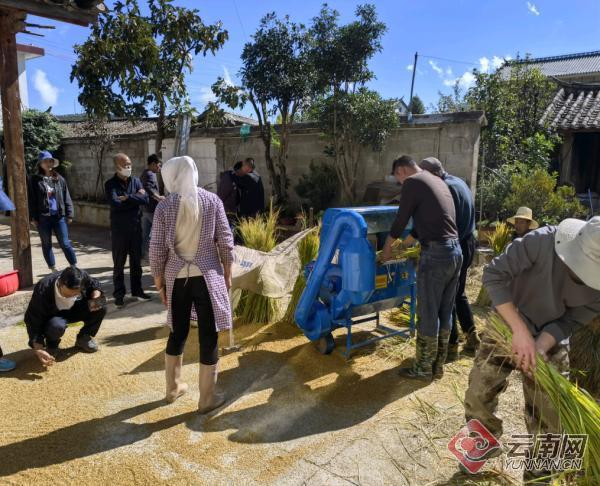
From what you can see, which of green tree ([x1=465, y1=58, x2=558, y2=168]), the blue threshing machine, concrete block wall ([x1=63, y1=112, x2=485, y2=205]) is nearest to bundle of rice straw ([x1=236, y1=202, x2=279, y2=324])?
the blue threshing machine

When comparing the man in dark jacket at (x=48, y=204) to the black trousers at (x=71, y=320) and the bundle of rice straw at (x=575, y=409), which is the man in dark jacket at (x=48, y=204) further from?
the bundle of rice straw at (x=575, y=409)

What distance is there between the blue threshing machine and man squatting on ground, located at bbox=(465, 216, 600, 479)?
4.95ft

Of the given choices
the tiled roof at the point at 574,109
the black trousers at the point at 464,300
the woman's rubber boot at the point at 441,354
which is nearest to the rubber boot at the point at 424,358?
the woman's rubber boot at the point at 441,354

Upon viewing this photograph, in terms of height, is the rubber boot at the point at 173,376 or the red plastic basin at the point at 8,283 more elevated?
the red plastic basin at the point at 8,283

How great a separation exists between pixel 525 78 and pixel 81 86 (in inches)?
373

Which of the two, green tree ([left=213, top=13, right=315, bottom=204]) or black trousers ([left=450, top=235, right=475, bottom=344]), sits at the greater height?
green tree ([left=213, top=13, right=315, bottom=204])

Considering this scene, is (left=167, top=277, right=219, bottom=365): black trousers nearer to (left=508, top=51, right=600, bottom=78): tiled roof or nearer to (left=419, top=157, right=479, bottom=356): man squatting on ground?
(left=419, top=157, right=479, bottom=356): man squatting on ground

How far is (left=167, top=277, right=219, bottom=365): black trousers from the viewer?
3141mm

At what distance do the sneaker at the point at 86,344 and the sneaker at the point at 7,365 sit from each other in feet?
1.71

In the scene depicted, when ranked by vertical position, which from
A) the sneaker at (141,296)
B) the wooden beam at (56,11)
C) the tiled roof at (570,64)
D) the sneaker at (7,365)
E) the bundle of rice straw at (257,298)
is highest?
the tiled roof at (570,64)

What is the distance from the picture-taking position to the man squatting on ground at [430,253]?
359 centimetres

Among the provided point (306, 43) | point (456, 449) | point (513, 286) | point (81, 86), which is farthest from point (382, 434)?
point (81, 86)

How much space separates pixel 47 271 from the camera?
7176 mm

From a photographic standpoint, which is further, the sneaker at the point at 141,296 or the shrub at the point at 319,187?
the shrub at the point at 319,187
